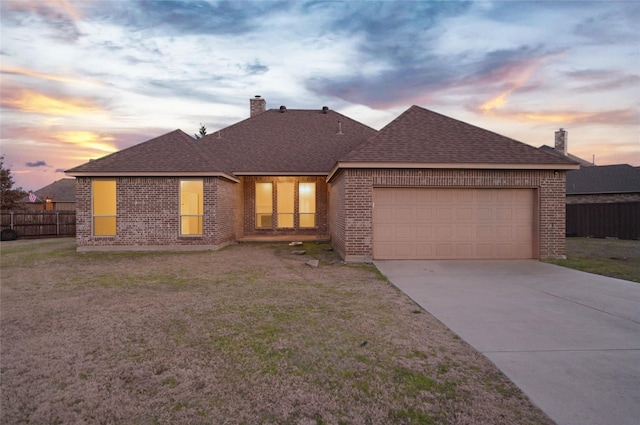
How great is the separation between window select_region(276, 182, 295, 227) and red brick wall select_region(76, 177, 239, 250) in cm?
500

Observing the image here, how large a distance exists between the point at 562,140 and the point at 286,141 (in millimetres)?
29414

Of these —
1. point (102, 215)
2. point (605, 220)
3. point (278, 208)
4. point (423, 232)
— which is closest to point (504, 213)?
point (423, 232)

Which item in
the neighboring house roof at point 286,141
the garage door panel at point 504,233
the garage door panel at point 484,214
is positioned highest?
the neighboring house roof at point 286,141

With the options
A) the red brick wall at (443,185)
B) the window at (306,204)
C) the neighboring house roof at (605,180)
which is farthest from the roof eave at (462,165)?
the neighboring house roof at (605,180)

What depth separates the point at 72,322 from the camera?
16.4 feet

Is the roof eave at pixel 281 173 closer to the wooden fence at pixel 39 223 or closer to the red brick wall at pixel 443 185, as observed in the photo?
the red brick wall at pixel 443 185

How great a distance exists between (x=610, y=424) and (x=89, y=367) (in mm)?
4778

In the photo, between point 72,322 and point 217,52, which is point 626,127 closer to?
point 217,52

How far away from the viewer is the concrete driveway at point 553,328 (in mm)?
2898

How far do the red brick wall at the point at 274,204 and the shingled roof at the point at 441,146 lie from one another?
6.60 meters

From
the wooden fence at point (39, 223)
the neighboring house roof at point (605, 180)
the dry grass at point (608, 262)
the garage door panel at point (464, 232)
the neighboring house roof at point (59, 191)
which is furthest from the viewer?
the neighboring house roof at point (59, 191)

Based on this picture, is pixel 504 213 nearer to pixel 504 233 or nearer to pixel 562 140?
pixel 504 233

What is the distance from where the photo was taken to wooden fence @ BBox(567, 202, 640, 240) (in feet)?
58.9

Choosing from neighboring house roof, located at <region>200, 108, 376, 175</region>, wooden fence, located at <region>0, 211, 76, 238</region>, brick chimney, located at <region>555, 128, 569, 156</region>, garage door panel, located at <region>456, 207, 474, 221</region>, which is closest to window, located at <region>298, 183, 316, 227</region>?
neighboring house roof, located at <region>200, 108, 376, 175</region>
